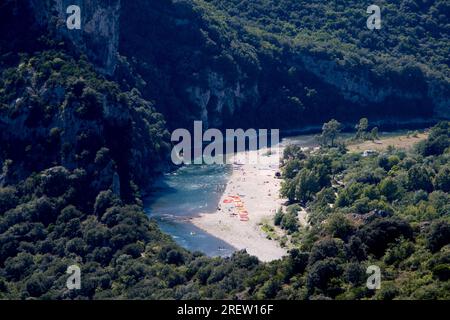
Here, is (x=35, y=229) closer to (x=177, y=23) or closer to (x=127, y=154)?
(x=127, y=154)

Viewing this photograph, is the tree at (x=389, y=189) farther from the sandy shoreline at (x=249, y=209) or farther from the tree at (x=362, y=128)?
the tree at (x=362, y=128)

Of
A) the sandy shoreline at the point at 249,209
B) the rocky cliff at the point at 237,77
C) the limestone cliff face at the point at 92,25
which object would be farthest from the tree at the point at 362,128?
the limestone cliff face at the point at 92,25

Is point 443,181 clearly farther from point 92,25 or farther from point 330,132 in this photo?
point 92,25

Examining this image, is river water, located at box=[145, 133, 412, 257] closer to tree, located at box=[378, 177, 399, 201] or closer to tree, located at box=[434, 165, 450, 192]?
tree, located at box=[378, 177, 399, 201]

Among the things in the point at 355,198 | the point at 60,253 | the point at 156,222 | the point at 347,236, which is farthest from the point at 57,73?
the point at 347,236

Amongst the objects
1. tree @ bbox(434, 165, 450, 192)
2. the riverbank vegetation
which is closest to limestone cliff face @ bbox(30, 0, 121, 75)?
the riverbank vegetation
